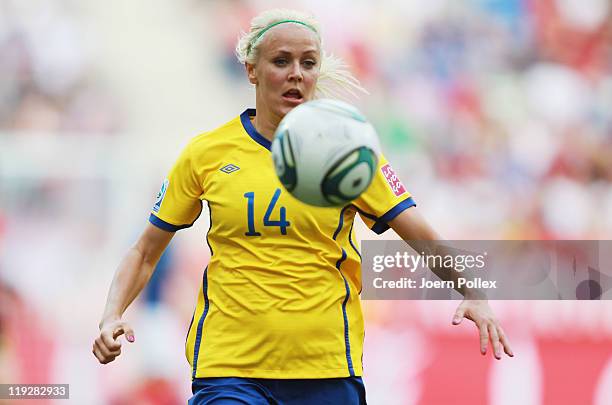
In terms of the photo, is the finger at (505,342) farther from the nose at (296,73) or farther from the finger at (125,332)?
the finger at (125,332)

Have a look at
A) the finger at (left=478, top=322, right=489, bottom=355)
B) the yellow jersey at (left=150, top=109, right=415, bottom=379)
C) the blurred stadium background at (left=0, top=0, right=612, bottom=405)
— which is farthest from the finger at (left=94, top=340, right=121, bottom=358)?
the blurred stadium background at (left=0, top=0, right=612, bottom=405)

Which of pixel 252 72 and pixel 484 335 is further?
pixel 252 72

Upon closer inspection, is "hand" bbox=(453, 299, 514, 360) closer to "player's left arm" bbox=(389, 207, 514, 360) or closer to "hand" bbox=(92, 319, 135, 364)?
"player's left arm" bbox=(389, 207, 514, 360)

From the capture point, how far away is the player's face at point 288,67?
3516 mm

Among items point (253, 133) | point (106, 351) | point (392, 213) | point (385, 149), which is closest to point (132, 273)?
point (106, 351)

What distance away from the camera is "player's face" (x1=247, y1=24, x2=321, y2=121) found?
A: 11.5 ft

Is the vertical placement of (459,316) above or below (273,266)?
below

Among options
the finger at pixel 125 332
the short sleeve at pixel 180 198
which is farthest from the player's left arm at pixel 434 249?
the finger at pixel 125 332

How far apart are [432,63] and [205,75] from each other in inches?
70.0

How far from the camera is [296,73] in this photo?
349 cm

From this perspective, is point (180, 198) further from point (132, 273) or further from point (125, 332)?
point (125, 332)

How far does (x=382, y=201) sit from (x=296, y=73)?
1.81 ft

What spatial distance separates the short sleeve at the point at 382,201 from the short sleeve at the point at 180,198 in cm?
59

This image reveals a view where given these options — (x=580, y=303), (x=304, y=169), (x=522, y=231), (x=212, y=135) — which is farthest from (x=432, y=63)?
(x=304, y=169)
